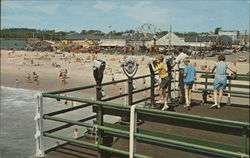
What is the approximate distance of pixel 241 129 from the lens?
10.5 feet

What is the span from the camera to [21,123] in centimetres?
1720

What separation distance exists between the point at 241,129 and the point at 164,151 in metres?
1.86

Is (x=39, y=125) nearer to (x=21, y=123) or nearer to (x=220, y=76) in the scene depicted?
(x=220, y=76)

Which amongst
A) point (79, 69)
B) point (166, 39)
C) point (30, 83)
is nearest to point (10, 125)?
point (30, 83)

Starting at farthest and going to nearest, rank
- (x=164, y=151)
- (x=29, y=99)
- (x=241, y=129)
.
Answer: (x=29, y=99), (x=164, y=151), (x=241, y=129)

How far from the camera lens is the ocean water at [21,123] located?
40.8 feet

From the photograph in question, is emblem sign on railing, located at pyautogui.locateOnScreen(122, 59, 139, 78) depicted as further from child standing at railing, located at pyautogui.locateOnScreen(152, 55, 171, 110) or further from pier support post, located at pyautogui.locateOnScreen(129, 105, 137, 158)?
pier support post, located at pyautogui.locateOnScreen(129, 105, 137, 158)

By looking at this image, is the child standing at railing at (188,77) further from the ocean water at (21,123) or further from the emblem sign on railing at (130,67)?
the ocean water at (21,123)

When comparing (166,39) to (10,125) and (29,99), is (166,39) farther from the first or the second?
(10,125)

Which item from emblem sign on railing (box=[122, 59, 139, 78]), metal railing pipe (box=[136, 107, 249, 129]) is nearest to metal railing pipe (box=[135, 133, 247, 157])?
metal railing pipe (box=[136, 107, 249, 129])

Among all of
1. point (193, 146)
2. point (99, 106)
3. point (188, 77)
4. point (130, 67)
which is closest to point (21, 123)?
point (188, 77)

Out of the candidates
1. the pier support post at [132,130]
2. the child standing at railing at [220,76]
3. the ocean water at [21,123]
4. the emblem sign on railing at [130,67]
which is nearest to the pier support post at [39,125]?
the pier support post at [132,130]

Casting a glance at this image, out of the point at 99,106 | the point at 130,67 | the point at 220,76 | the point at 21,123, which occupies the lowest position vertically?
the point at 21,123

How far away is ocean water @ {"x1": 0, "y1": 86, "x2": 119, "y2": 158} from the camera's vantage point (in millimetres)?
12421
